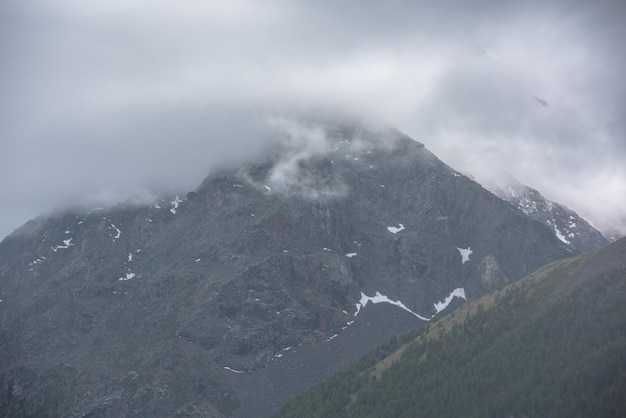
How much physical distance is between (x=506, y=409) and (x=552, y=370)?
17.4 meters

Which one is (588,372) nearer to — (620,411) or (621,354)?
(621,354)

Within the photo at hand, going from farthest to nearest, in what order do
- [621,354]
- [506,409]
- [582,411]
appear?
[506,409] → [621,354] → [582,411]

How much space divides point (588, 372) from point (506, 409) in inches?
980

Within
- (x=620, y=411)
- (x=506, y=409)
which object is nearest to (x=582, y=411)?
(x=620, y=411)

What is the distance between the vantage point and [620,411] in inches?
6097

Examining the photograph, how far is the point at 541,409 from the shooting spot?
184750mm

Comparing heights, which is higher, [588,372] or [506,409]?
[588,372]

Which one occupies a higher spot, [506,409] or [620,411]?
[620,411]

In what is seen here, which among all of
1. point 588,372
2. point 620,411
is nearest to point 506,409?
point 588,372

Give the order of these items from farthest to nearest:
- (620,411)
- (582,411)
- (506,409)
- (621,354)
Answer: (506,409)
(621,354)
(582,411)
(620,411)

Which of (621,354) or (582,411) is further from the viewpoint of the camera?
(621,354)

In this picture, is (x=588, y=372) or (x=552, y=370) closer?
(x=588, y=372)

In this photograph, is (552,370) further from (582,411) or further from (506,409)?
(582,411)

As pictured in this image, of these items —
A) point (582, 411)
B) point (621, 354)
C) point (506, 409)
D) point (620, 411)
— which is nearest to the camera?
point (620, 411)
